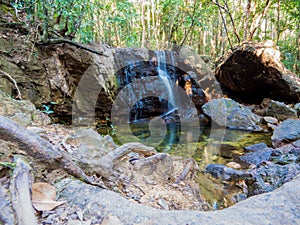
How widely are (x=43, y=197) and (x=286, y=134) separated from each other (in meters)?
5.18

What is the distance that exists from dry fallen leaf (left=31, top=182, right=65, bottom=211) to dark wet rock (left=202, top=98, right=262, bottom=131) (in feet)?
20.4

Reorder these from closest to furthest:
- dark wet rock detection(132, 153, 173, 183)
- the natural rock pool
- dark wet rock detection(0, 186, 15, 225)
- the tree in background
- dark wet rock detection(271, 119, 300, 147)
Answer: dark wet rock detection(0, 186, 15, 225) < dark wet rock detection(132, 153, 173, 183) < the natural rock pool < the tree in background < dark wet rock detection(271, 119, 300, 147)

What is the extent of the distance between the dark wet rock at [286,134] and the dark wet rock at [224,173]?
6.47ft

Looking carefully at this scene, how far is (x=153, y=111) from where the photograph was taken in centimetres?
778

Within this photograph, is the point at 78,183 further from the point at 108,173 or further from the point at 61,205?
the point at 108,173

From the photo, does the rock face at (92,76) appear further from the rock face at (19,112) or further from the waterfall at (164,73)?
the rock face at (19,112)

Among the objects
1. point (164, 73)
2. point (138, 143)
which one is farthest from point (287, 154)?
point (164, 73)

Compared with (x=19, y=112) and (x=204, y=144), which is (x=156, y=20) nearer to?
(x=204, y=144)

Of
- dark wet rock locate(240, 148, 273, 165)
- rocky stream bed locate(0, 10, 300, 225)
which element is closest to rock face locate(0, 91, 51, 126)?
rocky stream bed locate(0, 10, 300, 225)

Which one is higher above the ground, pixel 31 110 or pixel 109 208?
pixel 31 110

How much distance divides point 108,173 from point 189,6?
34.1 ft

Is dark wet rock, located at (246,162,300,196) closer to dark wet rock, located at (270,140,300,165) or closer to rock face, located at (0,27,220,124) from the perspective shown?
dark wet rock, located at (270,140,300,165)

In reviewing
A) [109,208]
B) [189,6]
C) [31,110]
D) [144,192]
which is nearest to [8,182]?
[109,208]

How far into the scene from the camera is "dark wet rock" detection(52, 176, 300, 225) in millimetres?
1021
